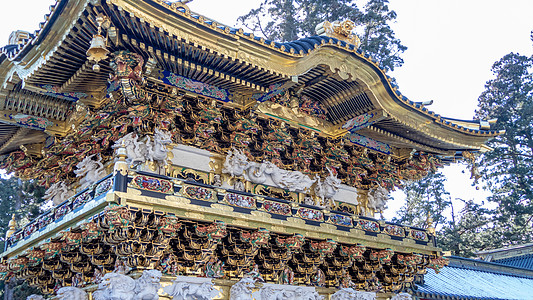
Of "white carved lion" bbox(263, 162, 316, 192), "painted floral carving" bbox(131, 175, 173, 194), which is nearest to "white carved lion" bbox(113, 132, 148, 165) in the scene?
"painted floral carving" bbox(131, 175, 173, 194)

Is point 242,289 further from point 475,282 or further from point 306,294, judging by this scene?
point 475,282

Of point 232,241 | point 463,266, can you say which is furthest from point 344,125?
point 463,266

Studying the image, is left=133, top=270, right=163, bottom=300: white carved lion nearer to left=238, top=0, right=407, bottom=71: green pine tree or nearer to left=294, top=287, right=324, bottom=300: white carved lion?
left=294, top=287, right=324, bottom=300: white carved lion

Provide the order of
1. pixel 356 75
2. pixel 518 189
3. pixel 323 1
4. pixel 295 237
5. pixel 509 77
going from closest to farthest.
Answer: pixel 295 237 → pixel 356 75 → pixel 323 1 → pixel 518 189 → pixel 509 77

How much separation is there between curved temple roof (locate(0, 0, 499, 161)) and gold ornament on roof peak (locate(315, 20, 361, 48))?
106cm

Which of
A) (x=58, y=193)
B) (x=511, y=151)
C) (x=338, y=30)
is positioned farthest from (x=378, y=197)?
(x=511, y=151)

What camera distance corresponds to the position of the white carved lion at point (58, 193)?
11.5 meters

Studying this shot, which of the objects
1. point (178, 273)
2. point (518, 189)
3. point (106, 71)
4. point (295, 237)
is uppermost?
point (518, 189)

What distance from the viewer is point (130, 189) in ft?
25.3

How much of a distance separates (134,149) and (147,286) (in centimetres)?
264

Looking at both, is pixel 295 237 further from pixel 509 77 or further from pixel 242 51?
pixel 509 77

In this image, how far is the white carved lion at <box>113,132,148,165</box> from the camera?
936cm

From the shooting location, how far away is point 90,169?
10.6 m

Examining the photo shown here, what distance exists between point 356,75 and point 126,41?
16.1 feet
